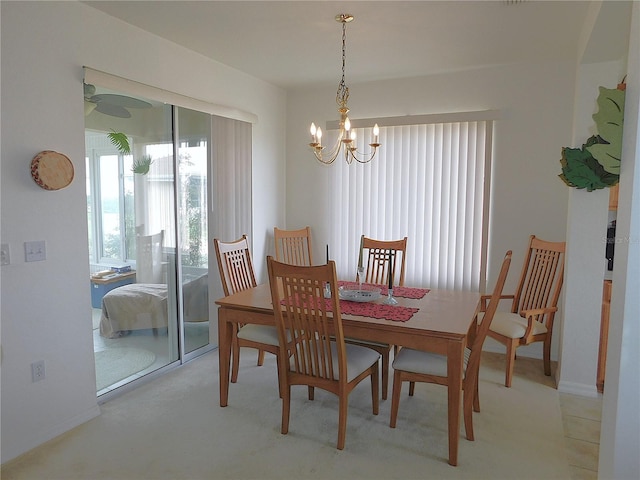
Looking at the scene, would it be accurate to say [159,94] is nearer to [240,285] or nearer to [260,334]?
[240,285]

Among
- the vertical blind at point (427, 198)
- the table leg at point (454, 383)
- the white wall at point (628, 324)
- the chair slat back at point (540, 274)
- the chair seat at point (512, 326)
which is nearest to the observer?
the white wall at point (628, 324)

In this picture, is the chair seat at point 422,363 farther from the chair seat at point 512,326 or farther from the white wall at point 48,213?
the white wall at point 48,213

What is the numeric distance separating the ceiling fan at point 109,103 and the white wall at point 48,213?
0.12 m

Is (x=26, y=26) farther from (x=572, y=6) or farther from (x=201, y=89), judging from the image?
(x=572, y=6)

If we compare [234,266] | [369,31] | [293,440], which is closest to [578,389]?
[293,440]

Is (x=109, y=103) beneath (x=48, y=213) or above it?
above

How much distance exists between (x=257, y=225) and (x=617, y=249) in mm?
3390

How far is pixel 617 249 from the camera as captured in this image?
1.50 m

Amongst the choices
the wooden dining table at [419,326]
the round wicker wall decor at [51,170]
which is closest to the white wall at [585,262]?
the wooden dining table at [419,326]

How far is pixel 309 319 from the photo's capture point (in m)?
2.38

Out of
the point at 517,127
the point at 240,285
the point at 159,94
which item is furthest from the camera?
the point at 517,127

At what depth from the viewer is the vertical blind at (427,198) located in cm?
402

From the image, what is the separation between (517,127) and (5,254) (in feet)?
12.7

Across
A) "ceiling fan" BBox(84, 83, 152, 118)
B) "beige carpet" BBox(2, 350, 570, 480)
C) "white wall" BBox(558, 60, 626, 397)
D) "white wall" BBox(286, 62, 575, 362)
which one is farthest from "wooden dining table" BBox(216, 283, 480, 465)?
"ceiling fan" BBox(84, 83, 152, 118)
